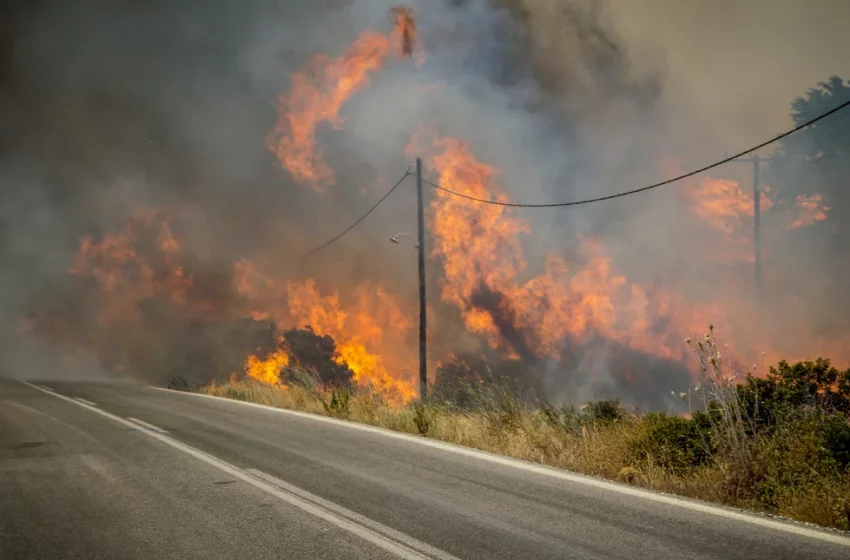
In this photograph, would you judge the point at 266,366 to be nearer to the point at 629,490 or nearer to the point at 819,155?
the point at 629,490

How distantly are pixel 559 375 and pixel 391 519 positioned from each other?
115 feet

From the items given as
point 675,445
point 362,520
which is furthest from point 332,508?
point 675,445

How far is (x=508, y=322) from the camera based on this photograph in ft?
126

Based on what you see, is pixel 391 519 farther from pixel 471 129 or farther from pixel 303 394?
pixel 471 129

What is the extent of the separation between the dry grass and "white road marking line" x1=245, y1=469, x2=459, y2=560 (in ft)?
9.91

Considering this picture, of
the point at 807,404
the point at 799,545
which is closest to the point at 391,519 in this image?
the point at 799,545

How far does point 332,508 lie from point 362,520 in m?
0.46

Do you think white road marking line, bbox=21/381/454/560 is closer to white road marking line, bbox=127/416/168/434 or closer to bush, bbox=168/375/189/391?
white road marking line, bbox=127/416/168/434

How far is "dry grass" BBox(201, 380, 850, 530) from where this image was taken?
19.1 feet

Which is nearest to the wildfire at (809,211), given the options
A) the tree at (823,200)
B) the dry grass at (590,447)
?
the tree at (823,200)

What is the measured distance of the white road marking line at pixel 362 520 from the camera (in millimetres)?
4645

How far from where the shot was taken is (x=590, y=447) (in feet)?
27.0

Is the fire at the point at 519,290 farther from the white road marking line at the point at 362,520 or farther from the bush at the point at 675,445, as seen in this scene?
the white road marking line at the point at 362,520

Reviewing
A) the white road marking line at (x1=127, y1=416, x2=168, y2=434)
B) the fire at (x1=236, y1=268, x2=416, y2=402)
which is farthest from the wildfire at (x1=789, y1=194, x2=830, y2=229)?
the white road marking line at (x1=127, y1=416, x2=168, y2=434)
